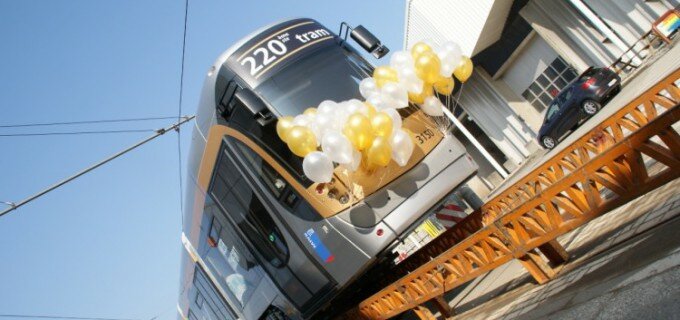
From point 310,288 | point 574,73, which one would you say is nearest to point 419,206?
point 310,288

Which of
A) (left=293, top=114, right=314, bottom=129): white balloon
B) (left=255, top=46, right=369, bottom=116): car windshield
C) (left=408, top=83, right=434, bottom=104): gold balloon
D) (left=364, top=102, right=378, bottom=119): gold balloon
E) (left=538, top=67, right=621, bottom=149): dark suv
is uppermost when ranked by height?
(left=255, top=46, right=369, bottom=116): car windshield

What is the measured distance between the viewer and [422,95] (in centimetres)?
738

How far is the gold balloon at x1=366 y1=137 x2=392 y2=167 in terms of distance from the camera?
6.41 m

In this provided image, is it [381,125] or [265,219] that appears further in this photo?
[265,219]

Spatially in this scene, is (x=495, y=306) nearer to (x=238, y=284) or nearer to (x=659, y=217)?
(x=659, y=217)

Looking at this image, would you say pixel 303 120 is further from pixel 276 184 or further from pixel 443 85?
pixel 443 85

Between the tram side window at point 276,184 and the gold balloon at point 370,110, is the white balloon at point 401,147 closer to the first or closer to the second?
the gold balloon at point 370,110

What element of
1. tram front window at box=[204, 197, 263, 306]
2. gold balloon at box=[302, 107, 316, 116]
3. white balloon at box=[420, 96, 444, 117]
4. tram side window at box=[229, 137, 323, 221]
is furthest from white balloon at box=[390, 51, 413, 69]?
tram front window at box=[204, 197, 263, 306]

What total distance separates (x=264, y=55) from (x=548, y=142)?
42.7 feet

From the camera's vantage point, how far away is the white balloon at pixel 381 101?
23.0 ft

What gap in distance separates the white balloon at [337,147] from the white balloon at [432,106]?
5.26 ft

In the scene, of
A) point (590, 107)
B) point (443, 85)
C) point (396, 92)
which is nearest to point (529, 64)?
point (590, 107)

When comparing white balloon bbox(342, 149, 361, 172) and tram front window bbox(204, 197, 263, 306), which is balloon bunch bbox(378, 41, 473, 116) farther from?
tram front window bbox(204, 197, 263, 306)

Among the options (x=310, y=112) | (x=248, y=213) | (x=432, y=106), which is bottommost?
(x=432, y=106)
